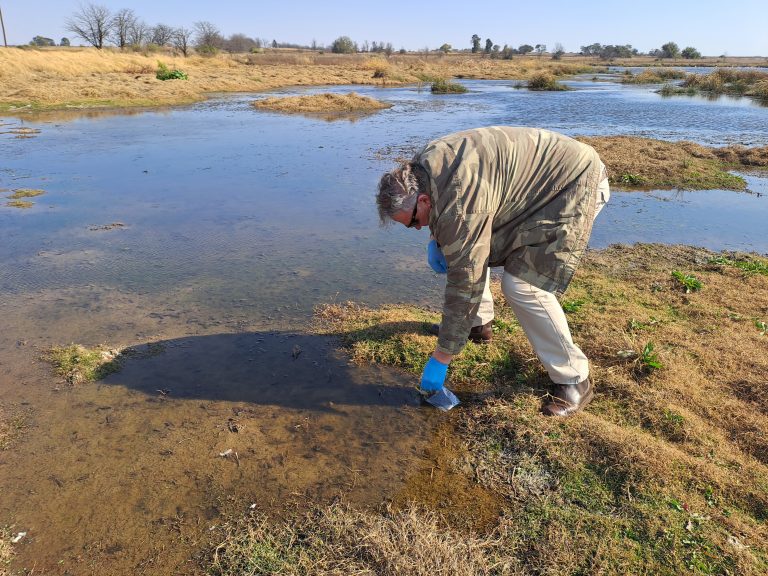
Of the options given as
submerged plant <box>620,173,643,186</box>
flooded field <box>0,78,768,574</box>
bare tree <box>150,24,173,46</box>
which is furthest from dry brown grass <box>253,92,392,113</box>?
bare tree <box>150,24,173,46</box>

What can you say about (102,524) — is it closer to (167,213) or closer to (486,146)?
(486,146)

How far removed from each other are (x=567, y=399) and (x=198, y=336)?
292 centimetres

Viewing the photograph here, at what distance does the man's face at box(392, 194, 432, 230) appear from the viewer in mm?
2578

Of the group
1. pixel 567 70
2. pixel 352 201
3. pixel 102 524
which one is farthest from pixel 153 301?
pixel 567 70

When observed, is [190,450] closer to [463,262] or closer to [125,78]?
[463,262]

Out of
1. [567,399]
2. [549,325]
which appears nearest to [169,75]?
[549,325]

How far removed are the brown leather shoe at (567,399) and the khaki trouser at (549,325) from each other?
57mm

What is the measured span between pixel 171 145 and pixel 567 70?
50.4 metres

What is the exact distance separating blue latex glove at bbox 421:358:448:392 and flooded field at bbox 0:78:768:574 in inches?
8.5

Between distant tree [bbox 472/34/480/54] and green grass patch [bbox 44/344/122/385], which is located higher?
distant tree [bbox 472/34/480/54]

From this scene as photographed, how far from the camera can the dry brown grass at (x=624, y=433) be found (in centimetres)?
221

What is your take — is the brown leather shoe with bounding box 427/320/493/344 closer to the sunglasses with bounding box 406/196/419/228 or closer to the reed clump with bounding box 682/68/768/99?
the sunglasses with bounding box 406/196/419/228

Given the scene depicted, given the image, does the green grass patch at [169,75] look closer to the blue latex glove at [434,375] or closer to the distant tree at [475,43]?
the blue latex glove at [434,375]

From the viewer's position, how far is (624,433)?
282 cm
